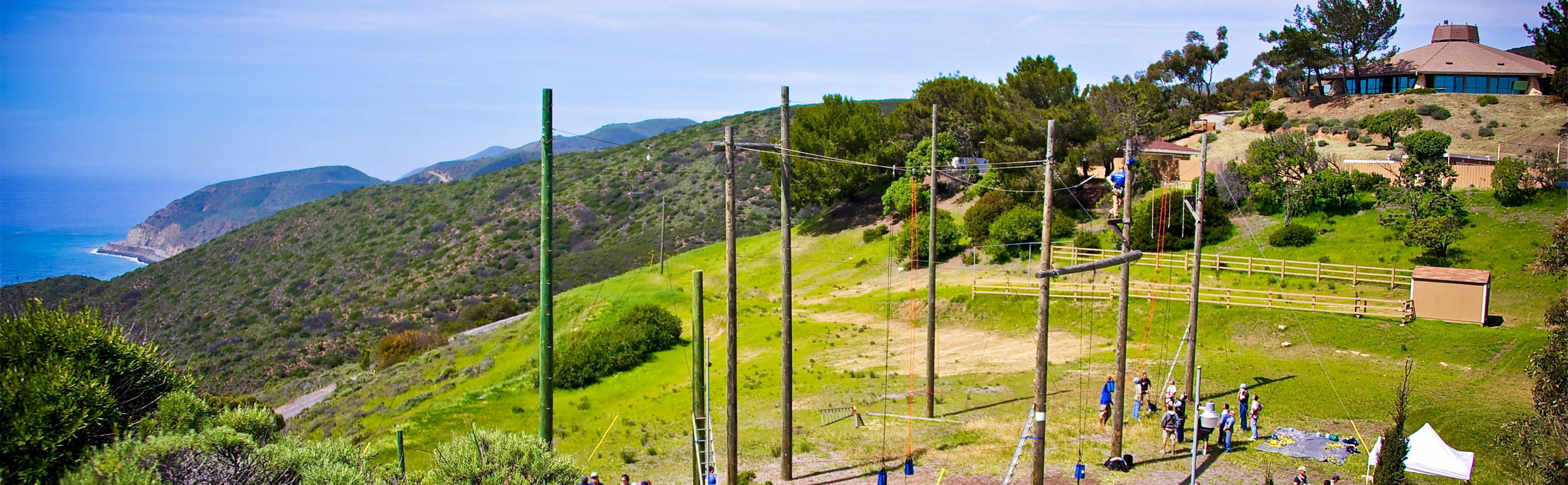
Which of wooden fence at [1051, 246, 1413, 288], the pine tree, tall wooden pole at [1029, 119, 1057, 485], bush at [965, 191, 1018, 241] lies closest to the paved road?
bush at [965, 191, 1018, 241]

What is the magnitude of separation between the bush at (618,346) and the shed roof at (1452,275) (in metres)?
30.5

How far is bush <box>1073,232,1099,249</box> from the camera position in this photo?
160 ft

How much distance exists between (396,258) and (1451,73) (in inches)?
3869

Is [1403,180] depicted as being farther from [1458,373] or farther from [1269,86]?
[1269,86]

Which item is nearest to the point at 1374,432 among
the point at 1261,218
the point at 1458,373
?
the point at 1458,373

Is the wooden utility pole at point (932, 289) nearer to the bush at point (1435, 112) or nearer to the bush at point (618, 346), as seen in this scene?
the bush at point (618, 346)

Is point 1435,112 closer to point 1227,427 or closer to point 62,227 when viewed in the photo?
point 1227,427

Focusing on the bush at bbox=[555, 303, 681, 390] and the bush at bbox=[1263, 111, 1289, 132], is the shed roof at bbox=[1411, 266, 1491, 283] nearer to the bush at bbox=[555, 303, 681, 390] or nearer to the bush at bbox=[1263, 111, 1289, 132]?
the bush at bbox=[555, 303, 681, 390]

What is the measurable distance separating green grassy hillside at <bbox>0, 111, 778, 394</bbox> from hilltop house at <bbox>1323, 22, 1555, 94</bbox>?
2020 inches

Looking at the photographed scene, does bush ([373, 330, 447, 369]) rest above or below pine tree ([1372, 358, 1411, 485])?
below

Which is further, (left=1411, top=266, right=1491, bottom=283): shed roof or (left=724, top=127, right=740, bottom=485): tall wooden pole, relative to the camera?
(left=1411, top=266, right=1491, bottom=283): shed roof

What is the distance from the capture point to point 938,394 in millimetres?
31906

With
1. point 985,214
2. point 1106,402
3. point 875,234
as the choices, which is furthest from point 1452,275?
point 875,234

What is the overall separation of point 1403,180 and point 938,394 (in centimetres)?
3319
